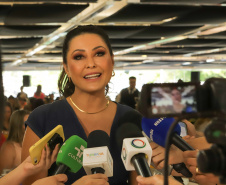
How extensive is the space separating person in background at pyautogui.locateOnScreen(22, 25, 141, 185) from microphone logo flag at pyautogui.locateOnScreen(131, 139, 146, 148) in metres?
0.48

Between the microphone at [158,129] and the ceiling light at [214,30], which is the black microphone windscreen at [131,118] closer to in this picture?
the microphone at [158,129]

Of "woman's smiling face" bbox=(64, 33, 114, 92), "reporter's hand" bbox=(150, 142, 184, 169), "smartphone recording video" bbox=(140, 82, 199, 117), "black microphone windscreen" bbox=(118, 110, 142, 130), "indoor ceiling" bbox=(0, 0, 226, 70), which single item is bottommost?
"reporter's hand" bbox=(150, 142, 184, 169)

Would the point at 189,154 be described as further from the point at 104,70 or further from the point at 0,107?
the point at 0,107

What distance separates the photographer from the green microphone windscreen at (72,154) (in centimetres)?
122

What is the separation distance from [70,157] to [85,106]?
0.57 metres

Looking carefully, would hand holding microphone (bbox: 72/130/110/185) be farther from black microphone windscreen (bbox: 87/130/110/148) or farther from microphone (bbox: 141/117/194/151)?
microphone (bbox: 141/117/194/151)

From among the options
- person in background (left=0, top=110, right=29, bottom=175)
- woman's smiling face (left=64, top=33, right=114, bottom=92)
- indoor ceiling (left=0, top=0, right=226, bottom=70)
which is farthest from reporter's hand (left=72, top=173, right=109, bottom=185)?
indoor ceiling (left=0, top=0, right=226, bottom=70)

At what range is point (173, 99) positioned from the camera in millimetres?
771

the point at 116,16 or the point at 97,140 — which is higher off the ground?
the point at 116,16

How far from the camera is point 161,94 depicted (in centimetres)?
78

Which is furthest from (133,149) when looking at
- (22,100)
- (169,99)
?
(22,100)

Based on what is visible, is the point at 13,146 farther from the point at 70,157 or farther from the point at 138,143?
the point at 138,143

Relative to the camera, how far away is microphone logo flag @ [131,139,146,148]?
3.92 feet

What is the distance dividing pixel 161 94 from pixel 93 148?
1.74 ft
